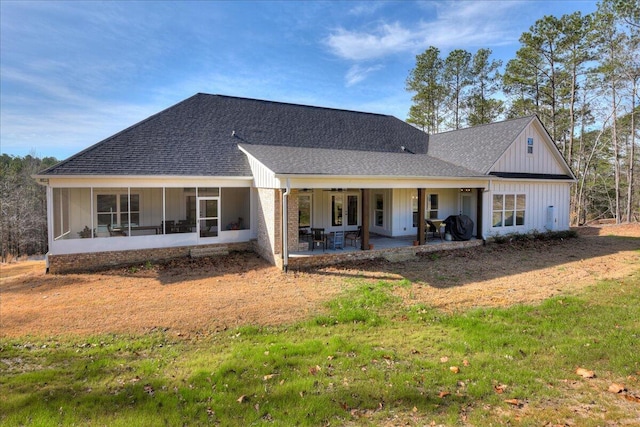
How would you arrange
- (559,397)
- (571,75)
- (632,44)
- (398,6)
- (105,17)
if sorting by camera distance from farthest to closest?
(571,75)
(632,44)
(398,6)
(105,17)
(559,397)

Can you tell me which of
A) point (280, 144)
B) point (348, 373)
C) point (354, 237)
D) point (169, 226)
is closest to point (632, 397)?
point (348, 373)

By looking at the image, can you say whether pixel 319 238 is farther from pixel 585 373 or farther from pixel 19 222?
pixel 19 222

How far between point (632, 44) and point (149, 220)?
3201cm

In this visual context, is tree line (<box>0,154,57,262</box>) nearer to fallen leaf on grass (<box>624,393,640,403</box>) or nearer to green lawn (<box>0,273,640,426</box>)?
green lawn (<box>0,273,640,426</box>)

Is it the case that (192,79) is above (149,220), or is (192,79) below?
above

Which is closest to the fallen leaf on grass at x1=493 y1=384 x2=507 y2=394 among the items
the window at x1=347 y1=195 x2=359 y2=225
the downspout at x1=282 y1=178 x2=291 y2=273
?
the downspout at x1=282 y1=178 x2=291 y2=273

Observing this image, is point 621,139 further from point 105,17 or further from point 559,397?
point 105,17

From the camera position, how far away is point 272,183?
12.0 m

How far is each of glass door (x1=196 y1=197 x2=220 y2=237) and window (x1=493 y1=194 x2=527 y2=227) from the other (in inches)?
520

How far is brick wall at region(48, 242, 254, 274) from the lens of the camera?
11.8 meters

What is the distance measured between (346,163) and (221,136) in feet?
20.9

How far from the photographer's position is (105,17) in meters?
13.2

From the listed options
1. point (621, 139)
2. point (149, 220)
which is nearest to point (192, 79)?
point (149, 220)

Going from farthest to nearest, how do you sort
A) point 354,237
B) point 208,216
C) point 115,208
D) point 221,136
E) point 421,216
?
1. point 221,136
2. point 208,216
3. point 115,208
4. point 421,216
5. point 354,237
